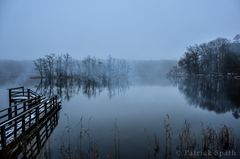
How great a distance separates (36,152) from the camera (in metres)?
10.6

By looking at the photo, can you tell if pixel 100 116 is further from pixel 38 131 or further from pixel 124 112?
pixel 38 131

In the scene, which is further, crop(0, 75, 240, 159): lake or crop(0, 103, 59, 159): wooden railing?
crop(0, 75, 240, 159): lake

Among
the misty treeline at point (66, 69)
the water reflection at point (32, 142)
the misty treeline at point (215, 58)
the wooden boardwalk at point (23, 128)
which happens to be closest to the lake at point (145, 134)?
the water reflection at point (32, 142)

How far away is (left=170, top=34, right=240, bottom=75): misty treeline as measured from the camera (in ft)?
221

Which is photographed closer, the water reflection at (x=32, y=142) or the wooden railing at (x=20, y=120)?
the wooden railing at (x=20, y=120)

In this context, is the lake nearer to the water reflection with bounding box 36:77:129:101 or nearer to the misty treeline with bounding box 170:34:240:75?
the water reflection with bounding box 36:77:129:101

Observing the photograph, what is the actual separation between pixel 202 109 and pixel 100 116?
1031cm

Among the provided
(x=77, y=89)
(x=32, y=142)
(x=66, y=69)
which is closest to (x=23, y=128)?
(x=32, y=142)

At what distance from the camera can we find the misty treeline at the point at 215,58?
67250 millimetres

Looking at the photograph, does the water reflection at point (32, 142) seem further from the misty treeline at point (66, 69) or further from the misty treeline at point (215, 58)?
the misty treeline at point (215, 58)

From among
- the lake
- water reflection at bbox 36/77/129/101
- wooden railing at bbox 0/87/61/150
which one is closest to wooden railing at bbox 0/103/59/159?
wooden railing at bbox 0/87/61/150

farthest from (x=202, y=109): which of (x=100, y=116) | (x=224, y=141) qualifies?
(x=224, y=141)

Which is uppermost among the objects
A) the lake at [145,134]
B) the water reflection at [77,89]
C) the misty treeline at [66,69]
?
the misty treeline at [66,69]

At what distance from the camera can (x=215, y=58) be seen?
261 ft
